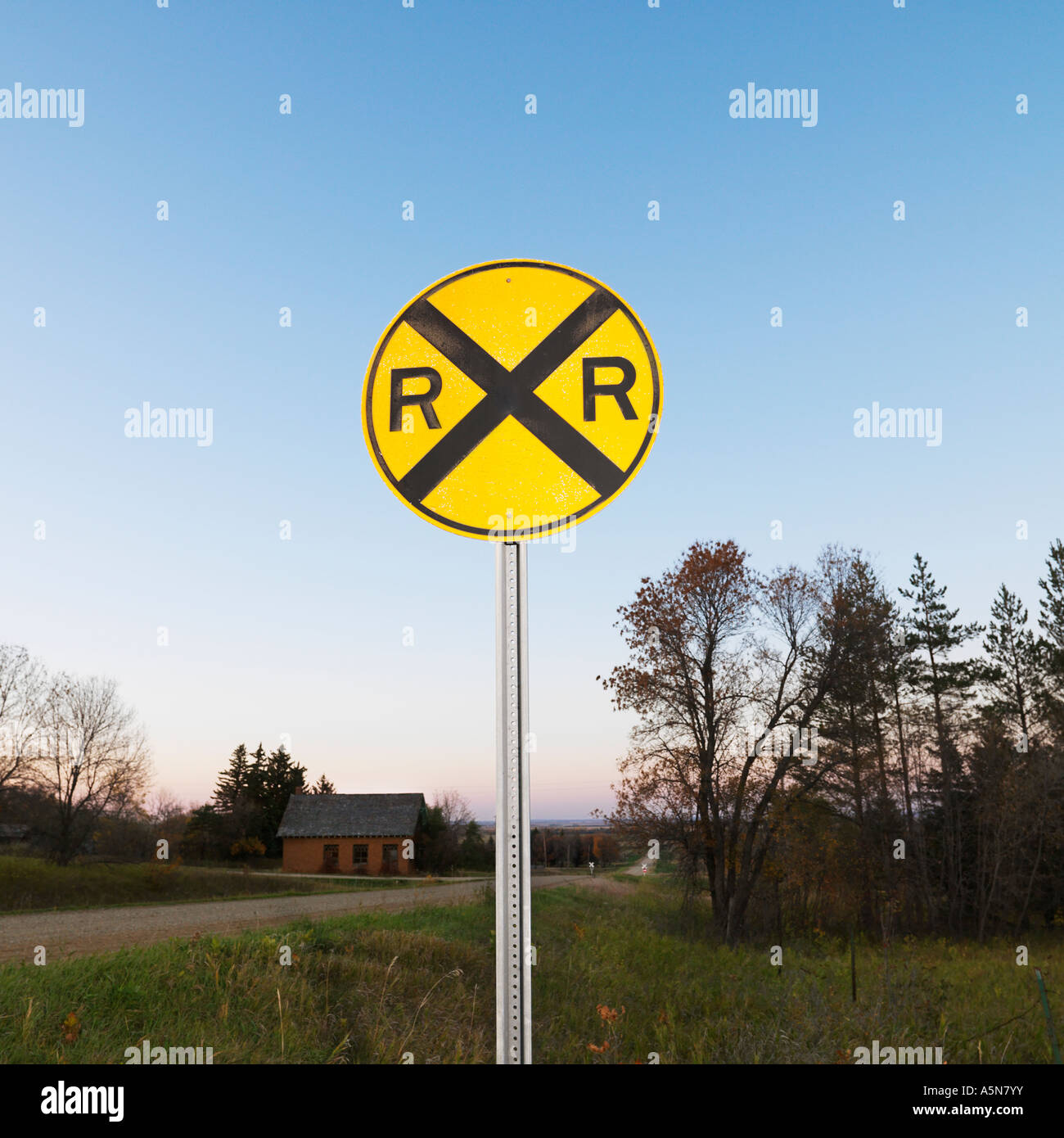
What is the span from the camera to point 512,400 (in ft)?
7.47

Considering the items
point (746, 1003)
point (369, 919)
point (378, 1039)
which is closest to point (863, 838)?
point (746, 1003)

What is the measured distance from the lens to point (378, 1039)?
638 centimetres

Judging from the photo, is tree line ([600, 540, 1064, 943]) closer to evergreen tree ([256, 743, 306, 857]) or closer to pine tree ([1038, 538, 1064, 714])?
pine tree ([1038, 538, 1064, 714])

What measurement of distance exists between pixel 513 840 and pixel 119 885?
2680cm

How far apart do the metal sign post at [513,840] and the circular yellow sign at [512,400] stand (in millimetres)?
329

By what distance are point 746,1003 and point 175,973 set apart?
7127mm

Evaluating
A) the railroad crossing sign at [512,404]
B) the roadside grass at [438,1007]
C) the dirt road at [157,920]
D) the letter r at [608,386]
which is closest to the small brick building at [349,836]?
the dirt road at [157,920]

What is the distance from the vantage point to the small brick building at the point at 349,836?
38375 mm

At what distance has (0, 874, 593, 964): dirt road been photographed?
389 inches

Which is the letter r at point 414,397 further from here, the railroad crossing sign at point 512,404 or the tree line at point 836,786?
the tree line at point 836,786

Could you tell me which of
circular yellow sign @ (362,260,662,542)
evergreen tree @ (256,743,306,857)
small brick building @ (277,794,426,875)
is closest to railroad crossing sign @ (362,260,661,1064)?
circular yellow sign @ (362,260,662,542)

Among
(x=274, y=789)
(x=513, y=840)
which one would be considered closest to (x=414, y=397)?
(x=513, y=840)

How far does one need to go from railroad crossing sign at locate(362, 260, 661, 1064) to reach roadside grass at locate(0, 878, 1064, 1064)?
3.44m
